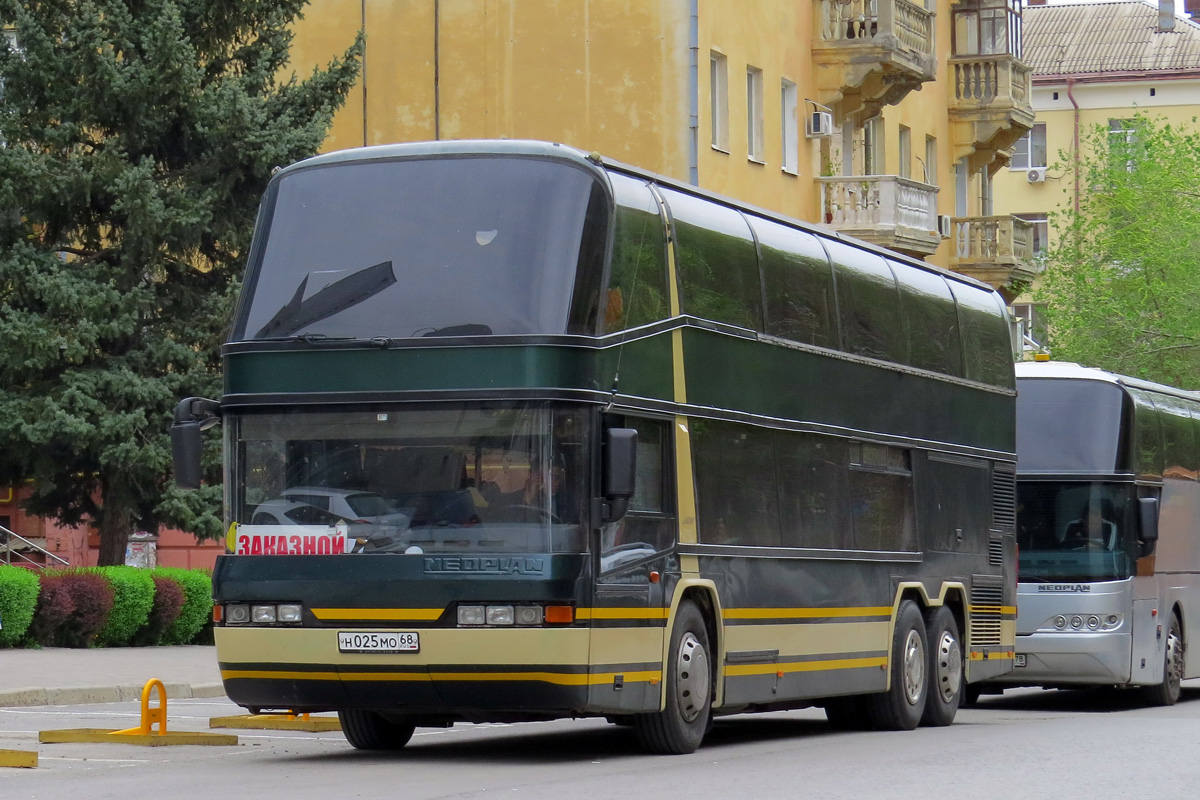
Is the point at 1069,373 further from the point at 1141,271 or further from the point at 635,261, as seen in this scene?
the point at 1141,271

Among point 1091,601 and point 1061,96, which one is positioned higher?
point 1061,96

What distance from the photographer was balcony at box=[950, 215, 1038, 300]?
47156 millimetres

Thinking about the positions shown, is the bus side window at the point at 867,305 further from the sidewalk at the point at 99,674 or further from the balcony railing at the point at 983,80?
the balcony railing at the point at 983,80

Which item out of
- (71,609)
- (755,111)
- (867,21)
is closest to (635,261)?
(71,609)

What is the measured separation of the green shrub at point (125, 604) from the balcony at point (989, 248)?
24082 mm

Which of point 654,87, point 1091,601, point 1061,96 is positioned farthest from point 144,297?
point 1061,96

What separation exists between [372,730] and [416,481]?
2.44m

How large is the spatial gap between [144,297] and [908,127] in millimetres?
21311

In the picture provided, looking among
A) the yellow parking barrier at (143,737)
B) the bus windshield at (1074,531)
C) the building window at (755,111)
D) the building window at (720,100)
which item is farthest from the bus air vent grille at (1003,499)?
the building window at (755,111)

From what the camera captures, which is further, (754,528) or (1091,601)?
(1091,601)

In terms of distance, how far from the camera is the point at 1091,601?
22.7m

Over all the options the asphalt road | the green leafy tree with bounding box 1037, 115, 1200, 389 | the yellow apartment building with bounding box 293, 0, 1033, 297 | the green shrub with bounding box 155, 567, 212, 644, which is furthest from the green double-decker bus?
the green leafy tree with bounding box 1037, 115, 1200, 389

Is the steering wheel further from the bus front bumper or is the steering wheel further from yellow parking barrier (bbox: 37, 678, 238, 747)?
the bus front bumper

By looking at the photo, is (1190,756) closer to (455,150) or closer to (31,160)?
(455,150)
